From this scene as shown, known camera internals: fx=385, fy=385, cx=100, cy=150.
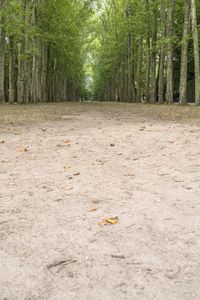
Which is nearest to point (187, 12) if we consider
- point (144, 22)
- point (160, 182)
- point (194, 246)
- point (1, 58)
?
point (144, 22)

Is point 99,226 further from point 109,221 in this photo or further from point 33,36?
point 33,36

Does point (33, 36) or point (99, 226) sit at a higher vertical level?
point (33, 36)

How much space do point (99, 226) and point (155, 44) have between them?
88.7 feet

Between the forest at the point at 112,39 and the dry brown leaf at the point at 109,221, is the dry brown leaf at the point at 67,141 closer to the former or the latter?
the dry brown leaf at the point at 109,221

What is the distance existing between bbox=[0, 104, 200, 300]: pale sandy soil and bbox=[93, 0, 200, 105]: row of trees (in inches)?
620

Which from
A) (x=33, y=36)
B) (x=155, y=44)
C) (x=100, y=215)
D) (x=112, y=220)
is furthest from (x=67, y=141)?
(x=155, y=44)

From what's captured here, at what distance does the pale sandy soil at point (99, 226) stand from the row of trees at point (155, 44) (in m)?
15.8

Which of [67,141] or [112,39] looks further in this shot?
[112,39]

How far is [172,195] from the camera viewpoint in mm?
4270

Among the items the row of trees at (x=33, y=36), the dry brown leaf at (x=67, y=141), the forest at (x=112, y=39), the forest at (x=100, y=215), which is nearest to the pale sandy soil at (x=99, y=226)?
the forest at (x=100, y=215)

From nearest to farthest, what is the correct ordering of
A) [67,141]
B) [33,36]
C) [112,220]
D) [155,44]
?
1. [112,220]
2. [67,141]
3. [33,36]
4. [155,44]

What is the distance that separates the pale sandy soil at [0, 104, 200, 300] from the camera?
2.48 m

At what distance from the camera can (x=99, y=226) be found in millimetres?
3443

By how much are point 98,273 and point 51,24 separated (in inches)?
1187
